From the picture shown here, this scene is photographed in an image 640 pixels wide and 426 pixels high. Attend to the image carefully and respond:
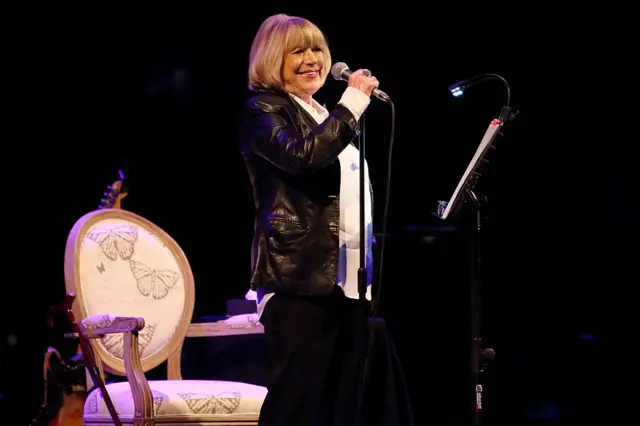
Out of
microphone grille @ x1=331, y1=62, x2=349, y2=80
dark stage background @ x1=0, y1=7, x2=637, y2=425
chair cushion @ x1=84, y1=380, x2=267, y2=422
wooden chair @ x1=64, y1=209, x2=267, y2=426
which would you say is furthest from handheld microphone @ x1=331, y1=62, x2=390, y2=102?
dark stage background @ x1=0, y1=7, x2=637, y2=425

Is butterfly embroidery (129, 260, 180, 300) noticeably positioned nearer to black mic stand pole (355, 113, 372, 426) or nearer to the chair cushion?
the chair cushion

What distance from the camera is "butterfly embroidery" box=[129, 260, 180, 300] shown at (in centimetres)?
308

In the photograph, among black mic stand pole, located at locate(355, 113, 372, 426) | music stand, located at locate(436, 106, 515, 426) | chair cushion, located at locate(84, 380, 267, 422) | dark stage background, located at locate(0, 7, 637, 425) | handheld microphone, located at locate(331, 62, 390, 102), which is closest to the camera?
black mic stand pole, located at locate(355, 113, 372, 426)

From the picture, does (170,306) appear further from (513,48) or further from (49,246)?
(513,48)

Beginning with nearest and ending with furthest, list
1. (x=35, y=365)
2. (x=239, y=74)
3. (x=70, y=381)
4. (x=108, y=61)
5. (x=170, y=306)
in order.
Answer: (x=70, y=381) < (x=170, y=306) < (x=35, y=365) < (x=108, y=61) < (x=239, y=74)

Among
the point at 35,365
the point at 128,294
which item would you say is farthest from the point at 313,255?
the point at 35,365

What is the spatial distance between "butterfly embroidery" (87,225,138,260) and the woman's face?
108 cm

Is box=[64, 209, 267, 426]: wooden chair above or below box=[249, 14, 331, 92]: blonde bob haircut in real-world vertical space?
below

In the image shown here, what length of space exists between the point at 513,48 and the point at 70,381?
259 centimetres

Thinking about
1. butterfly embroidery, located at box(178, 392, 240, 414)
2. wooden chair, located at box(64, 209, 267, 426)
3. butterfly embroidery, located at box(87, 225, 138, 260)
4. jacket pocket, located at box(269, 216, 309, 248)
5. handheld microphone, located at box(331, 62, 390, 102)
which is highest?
handheld microphone, located at box(331, 62, 390, 102)

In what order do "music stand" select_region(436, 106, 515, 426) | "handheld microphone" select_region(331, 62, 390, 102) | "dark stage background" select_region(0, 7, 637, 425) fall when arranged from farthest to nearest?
"dark stage background" select_region(0, 7, 637, 425) → "music stand" select_region(436, 106, 515, 426) → "handheld microphone" select_region(331, 62, 390, 102)

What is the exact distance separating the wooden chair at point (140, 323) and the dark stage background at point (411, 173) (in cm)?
74

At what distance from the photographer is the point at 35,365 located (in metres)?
3.66

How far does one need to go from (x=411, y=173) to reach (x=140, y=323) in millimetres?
1936
